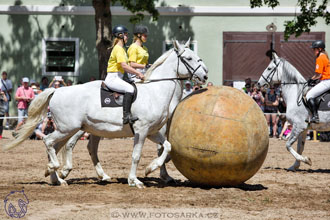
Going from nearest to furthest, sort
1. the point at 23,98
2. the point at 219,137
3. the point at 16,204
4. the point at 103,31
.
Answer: the point at 16,204 < the point at 219,137 < the point at 23,98 < the point at 103,31

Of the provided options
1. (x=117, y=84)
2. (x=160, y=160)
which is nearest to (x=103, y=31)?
(x=117, y=84)

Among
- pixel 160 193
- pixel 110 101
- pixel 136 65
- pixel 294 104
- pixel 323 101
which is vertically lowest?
pixel 160 193

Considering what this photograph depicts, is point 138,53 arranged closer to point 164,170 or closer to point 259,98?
point 164,170

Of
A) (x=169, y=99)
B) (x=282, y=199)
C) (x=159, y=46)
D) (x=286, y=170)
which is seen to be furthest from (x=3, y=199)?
(x=159, y=46)

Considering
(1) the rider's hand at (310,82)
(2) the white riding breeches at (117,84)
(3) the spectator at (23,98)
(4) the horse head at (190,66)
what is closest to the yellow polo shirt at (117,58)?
(2) the white riding breeches at (117,84)

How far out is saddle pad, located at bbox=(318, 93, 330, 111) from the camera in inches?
544

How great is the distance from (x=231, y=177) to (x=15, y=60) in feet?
65.0

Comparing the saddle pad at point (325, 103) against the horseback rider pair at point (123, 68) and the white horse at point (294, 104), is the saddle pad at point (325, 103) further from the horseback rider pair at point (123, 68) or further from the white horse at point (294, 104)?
the horseback rider pair at point (123, 68)

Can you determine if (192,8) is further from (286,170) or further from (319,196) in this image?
(319,196)

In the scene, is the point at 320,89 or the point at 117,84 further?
the point at 320,89

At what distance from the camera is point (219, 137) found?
9859 mm

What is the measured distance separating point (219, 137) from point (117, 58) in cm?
246

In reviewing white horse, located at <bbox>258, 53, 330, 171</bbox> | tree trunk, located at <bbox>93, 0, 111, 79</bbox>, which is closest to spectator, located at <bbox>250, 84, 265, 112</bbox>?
tree trunk, located at <bbox>93, 0, 111, 79</bbox>

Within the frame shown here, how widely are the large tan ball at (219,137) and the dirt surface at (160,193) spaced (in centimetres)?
32
